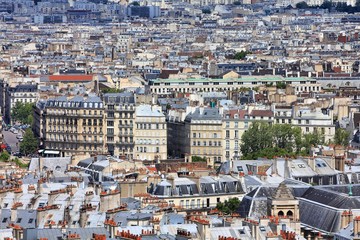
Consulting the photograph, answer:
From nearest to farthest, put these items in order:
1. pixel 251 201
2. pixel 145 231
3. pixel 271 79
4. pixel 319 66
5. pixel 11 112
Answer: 1. pixel 145 231
2. pixel 251 201
3. pixel 11 112
4. pixel 271 79
5. pixel 319 66

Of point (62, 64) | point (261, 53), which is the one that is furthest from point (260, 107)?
point (261, 53)

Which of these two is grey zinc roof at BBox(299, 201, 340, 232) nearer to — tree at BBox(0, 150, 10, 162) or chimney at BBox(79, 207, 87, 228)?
chimney at BBox(79, 207, 87, 228)

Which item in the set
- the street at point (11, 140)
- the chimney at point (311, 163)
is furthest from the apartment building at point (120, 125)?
the chimney at point (311, 163)

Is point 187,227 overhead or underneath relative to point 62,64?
overhead

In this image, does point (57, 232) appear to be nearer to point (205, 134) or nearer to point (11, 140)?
point (205, 134)

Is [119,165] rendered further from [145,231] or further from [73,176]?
[145,231]

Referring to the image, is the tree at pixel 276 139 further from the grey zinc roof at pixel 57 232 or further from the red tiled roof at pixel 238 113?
the grey zinc roof at pixel 57 232

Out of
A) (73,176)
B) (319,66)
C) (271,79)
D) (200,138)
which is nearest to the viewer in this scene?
(73,176)
